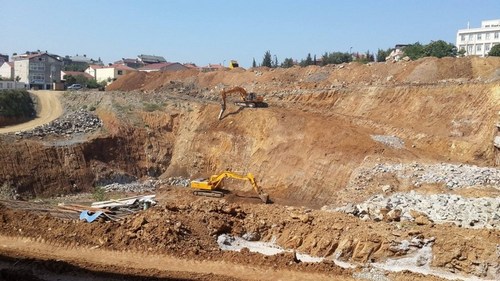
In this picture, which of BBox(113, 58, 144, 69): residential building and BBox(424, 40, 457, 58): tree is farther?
BBox(113, 58, 144, 69): residential building

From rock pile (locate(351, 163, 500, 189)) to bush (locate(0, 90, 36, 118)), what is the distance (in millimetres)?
23103

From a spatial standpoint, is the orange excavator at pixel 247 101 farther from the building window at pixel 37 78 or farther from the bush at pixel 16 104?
the building window at pixel 37 78

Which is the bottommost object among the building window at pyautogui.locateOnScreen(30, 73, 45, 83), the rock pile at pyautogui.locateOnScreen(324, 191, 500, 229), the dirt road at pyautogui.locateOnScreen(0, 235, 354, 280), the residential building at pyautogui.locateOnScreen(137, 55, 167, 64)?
the dirt road at pyautogui.locateOnScreen(0, 235, 354, 280)

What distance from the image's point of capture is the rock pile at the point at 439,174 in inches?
899

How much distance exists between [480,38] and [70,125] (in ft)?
273

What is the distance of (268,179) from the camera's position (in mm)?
28109

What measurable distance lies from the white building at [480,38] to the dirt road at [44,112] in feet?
245

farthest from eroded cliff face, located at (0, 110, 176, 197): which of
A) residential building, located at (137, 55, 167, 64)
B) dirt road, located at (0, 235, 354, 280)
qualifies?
residential building, located at (137, 55, 167, 64)

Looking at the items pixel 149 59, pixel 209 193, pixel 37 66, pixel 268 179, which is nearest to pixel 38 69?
pixel 37 66

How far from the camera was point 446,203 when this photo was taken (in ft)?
66.9

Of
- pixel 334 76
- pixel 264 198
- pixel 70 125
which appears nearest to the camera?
pixel 264 198

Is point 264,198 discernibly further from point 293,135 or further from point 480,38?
point 480,38

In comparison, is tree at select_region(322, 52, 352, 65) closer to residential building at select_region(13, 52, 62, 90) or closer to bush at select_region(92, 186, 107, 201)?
residential building at select_region(13, 52, 62, 90)

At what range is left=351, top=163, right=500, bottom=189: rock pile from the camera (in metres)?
22.8
